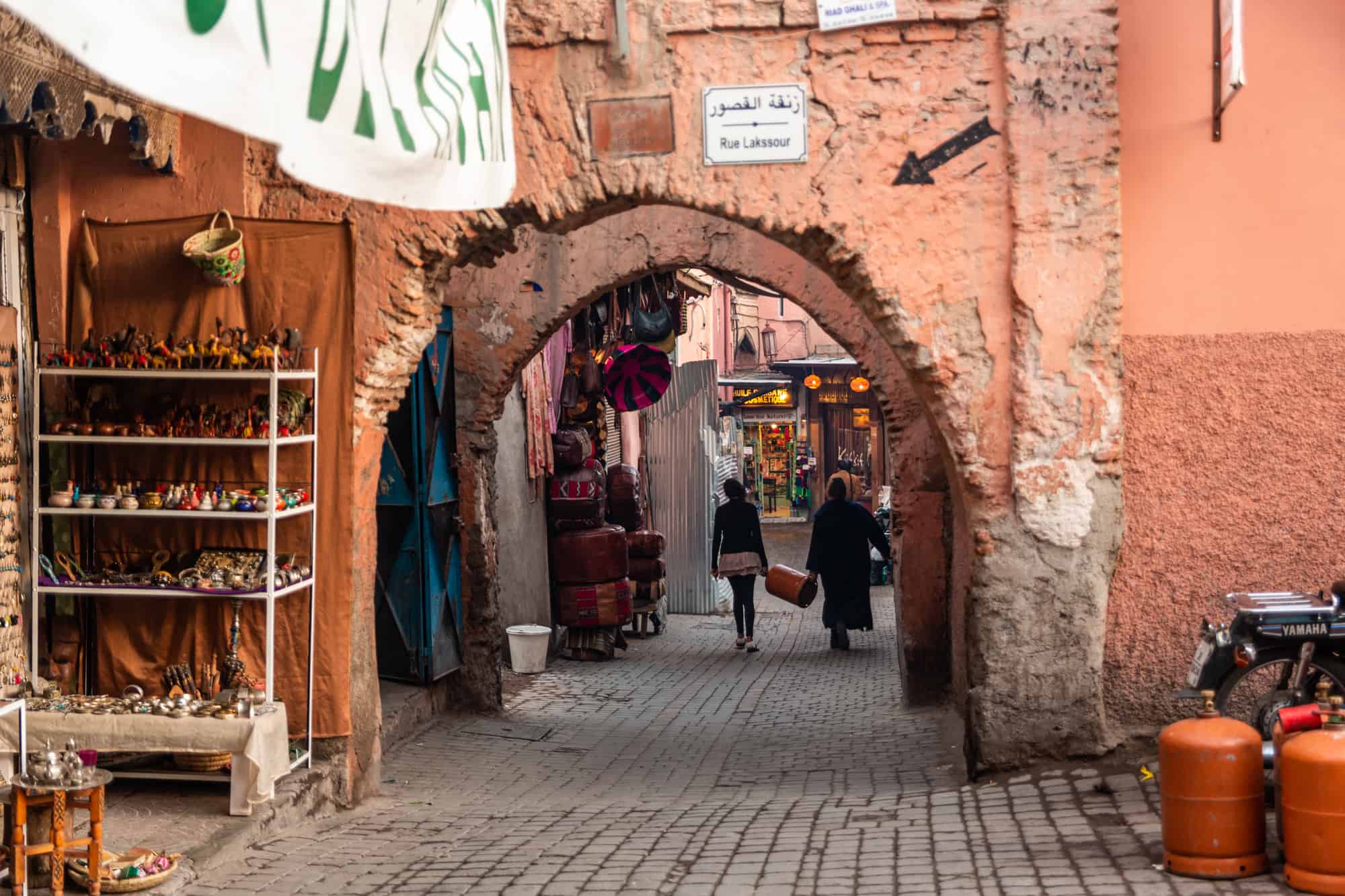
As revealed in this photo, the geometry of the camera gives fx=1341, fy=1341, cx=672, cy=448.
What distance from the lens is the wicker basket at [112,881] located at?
13.8ft

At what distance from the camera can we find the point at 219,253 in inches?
218

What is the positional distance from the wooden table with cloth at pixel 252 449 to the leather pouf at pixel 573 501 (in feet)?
20.3

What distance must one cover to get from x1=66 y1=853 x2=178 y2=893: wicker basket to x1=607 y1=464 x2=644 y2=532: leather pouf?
8.98 m

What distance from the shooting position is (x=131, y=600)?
586 cm

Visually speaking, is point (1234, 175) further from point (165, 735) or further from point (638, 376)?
point (638, 376)

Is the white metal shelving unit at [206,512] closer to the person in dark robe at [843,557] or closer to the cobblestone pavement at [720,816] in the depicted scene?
the cobblestone pavement at [720,816]

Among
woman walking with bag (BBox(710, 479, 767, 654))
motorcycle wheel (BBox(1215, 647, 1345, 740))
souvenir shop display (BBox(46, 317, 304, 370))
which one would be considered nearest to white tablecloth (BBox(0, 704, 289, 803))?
souvenir shop display (BBox(46, 317, 304, 370))

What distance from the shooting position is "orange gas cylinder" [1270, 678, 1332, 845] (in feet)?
13.6

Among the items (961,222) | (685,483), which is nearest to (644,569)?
(685,483)

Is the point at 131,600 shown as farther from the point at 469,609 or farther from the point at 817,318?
the point at 817,318

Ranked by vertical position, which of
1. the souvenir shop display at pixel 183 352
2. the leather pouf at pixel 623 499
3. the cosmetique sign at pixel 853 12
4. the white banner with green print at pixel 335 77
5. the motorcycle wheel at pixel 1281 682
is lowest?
the motorcycle wheel at pixel 1281 682

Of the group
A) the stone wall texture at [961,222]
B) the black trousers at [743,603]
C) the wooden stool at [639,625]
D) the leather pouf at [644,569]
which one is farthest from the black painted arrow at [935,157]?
the wooden stool at [639,625]

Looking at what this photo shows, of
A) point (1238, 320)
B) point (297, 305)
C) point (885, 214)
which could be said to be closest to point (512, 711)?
point (297, 305)

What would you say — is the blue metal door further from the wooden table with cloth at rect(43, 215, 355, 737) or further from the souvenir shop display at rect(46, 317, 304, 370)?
the souvenir shop display at rect(46, 317, 304, 370)
